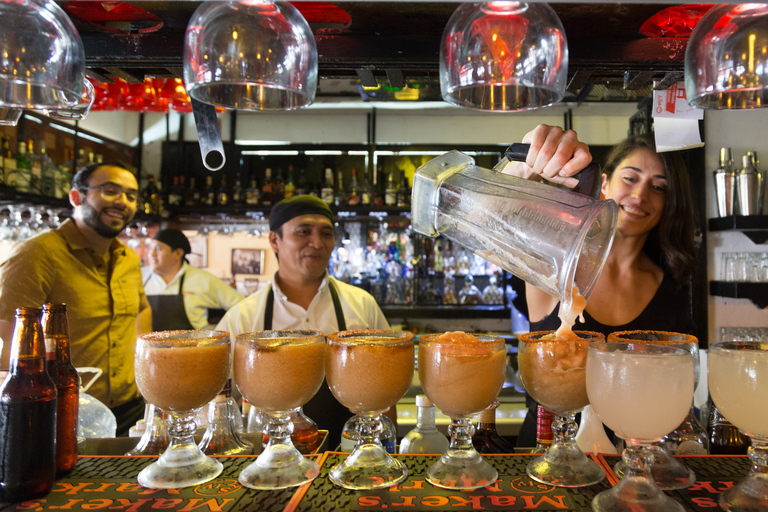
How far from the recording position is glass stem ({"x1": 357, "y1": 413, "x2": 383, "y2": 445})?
94 centimetres

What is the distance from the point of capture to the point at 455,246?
4.87m

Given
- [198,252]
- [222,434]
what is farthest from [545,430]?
[198,252]

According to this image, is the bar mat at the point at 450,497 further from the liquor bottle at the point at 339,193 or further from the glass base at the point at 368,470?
the liquor bottle at the point at 339,193

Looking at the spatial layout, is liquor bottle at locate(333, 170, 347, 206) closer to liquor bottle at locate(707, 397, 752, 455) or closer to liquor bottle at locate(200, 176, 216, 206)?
liquor bottle at locate(200, 176, 216, 206)

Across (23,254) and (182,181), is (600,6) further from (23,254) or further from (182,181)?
(182,181)

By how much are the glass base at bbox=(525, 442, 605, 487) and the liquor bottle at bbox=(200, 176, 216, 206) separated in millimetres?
4351

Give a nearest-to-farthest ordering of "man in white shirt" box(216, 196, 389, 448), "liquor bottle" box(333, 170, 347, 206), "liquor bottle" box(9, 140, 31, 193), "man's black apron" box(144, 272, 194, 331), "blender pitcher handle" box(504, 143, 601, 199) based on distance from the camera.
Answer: "blender pitcher handle" box(504, 143, 601, 199), "man in white shirt" box(216, 196, 389, 448), "liquor bottle" box(9, 140, 31, 193), "man's black apron" box(144, 272, 194, 331), "liquor bottle" box(333, 170, 347, 206)

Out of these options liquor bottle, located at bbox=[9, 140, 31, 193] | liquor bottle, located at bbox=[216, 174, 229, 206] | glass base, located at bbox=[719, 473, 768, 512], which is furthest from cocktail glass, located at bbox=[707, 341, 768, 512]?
liquor bottle, located at bbox=[216, 174, 229, 206]

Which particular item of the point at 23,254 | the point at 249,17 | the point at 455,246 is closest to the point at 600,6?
the point at 249,17

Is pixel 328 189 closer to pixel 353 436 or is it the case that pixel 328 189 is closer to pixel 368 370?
pixel 353 436

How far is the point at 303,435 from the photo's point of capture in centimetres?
114

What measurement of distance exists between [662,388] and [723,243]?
3190 mm

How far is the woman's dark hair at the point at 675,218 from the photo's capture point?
1.89 metres

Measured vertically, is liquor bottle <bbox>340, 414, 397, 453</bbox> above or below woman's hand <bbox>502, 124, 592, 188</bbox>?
below
